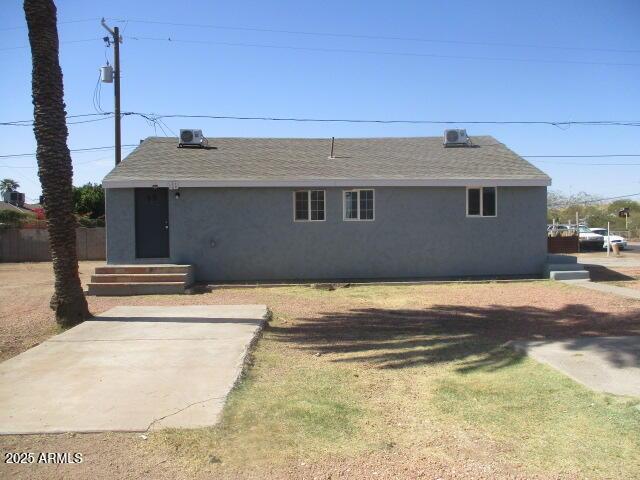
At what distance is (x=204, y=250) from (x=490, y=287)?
304 inches

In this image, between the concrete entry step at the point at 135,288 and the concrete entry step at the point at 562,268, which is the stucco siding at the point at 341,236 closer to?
the concrete entry step at the point at 562,268

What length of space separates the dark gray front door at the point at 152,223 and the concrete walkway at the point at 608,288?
11.2 meters

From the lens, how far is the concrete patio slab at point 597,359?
17.9 ft

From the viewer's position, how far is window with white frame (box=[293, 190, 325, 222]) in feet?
50.3

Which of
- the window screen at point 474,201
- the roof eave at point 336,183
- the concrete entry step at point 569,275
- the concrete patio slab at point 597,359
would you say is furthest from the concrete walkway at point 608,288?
the concrete patio slab at point 597,359

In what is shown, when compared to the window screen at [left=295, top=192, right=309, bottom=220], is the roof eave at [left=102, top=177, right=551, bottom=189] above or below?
above

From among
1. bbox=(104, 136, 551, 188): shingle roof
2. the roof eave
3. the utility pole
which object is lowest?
the roof eave

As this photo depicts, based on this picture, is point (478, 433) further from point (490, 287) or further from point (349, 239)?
point (349, 239)

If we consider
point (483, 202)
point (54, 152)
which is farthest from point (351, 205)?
point (54, 152)

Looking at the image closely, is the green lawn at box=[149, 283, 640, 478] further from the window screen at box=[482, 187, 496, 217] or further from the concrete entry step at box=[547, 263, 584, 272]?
the concrete entry step at box=[547, 263, 584, 272]

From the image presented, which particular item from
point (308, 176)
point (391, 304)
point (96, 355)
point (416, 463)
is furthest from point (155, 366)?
point (308, 176)

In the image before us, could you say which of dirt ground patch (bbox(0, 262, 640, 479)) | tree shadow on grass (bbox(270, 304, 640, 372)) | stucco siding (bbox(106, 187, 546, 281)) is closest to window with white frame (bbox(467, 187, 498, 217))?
stucco siding (bbox(106, 187, 546, 281))

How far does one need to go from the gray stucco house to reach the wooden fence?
10.3 m

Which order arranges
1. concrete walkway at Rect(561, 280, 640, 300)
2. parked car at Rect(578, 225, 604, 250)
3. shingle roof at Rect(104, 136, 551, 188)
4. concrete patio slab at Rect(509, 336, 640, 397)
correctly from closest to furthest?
concrete patio slab at Rect(509, 336, 640, 397), concrete walkway at Rect(561, 280, 640, 300), shingle roof at Rect(104, 136, 551, 188), parked car at Rect(578, 225, 604, 250)
